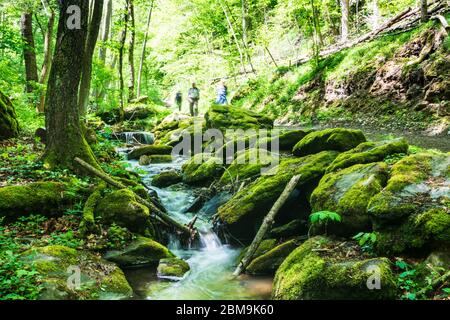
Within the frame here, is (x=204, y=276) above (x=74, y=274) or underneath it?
underneath

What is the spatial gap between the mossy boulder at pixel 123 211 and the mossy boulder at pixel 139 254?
0.36m

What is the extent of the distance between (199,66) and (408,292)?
29325 mm

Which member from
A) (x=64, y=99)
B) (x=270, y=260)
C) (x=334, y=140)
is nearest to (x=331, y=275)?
(x=270, y=260)

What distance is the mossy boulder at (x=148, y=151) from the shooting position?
15.1m

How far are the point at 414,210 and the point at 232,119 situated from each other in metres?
10.4

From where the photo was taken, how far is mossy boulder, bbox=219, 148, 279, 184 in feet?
32.9

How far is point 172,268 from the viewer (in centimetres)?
667

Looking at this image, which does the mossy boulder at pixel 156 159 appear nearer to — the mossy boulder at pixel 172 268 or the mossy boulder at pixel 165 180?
the mossy boulder at pixel 165 180

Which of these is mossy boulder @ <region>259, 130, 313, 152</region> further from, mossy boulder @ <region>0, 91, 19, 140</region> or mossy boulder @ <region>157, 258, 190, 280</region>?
mossy boulder @ <region>0, 91, 19, 140</region>

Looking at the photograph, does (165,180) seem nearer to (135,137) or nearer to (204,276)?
(204,276)

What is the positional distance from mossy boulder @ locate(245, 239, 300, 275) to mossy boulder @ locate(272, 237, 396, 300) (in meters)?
0.76

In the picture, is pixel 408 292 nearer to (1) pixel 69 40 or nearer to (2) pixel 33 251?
(2) pixel 33 251

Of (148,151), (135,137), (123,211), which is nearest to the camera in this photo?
(123,211)

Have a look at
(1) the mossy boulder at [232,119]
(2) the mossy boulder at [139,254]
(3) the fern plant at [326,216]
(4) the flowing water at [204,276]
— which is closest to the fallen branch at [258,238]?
(4) the flowing water at [204,276]
